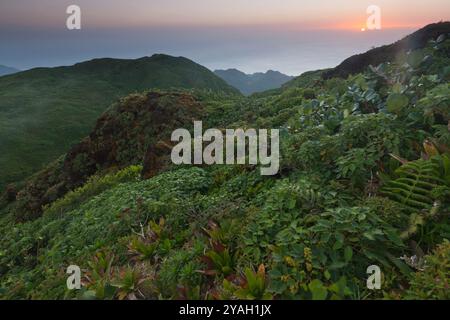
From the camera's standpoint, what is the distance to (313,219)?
17.2 ft

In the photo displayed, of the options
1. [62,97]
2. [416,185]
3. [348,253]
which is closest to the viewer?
[348,253]

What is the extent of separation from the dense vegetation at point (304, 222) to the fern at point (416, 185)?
20 mm

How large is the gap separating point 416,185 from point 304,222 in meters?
1.82

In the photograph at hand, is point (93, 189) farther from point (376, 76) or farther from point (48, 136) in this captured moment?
point (48, 136)

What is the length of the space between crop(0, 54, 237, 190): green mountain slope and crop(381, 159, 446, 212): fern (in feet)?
121

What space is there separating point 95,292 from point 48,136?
171 feet

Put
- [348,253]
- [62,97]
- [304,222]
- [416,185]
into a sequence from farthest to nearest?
[62,97] → [416,185] → [304,222] → [348,253]

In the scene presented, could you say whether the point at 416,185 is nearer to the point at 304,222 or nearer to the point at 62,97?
the point at 304,222

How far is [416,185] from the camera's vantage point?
5.68 metres

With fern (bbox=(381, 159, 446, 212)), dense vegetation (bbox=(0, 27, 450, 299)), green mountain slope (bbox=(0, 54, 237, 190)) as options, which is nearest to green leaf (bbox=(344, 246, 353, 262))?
dense vegetation (bbox=(0, 27, 450, 299))

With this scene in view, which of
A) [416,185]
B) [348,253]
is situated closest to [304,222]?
[348,253]

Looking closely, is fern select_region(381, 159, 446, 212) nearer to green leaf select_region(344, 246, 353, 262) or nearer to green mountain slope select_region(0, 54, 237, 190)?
green leaf select_region(344, 246, 353, 262)

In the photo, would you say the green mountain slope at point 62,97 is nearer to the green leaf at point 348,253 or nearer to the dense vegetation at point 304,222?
the dense vegetation at point 304,222
